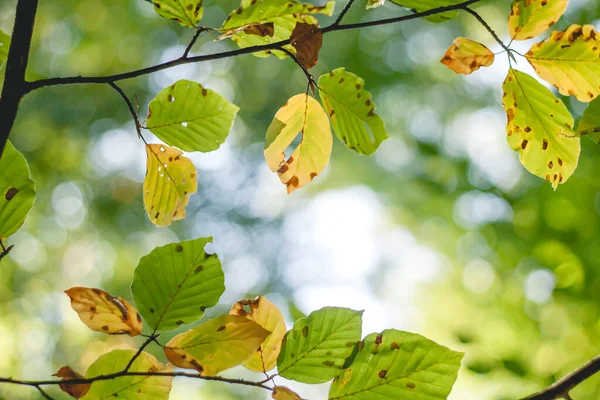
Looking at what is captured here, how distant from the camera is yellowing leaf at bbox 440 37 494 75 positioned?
0.41 metres

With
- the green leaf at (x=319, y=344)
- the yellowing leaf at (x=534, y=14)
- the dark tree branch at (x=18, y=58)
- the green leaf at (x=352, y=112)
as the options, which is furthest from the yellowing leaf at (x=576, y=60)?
the dark tree branch at (x=18, y=58)

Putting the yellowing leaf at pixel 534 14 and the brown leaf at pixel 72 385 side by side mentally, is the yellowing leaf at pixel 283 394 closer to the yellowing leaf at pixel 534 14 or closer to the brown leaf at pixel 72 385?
the brown leaf at pixel 72 385

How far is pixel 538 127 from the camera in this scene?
0.41m

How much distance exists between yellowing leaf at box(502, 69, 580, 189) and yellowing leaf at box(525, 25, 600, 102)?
0.02 m

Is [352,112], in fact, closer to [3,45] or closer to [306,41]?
[306,41]

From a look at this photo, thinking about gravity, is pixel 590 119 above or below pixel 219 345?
above

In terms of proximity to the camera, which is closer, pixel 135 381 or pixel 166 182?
pixel 135 381

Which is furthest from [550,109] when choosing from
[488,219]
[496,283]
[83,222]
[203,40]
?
[83,222]

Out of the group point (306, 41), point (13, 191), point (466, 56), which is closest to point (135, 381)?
point (13, 191)

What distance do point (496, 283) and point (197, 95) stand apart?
1763mm

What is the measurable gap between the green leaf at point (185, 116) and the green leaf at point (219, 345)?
18 centimetres

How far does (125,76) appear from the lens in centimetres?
31

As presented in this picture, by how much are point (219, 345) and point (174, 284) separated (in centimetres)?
5

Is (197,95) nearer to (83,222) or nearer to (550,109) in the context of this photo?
(550,109)
